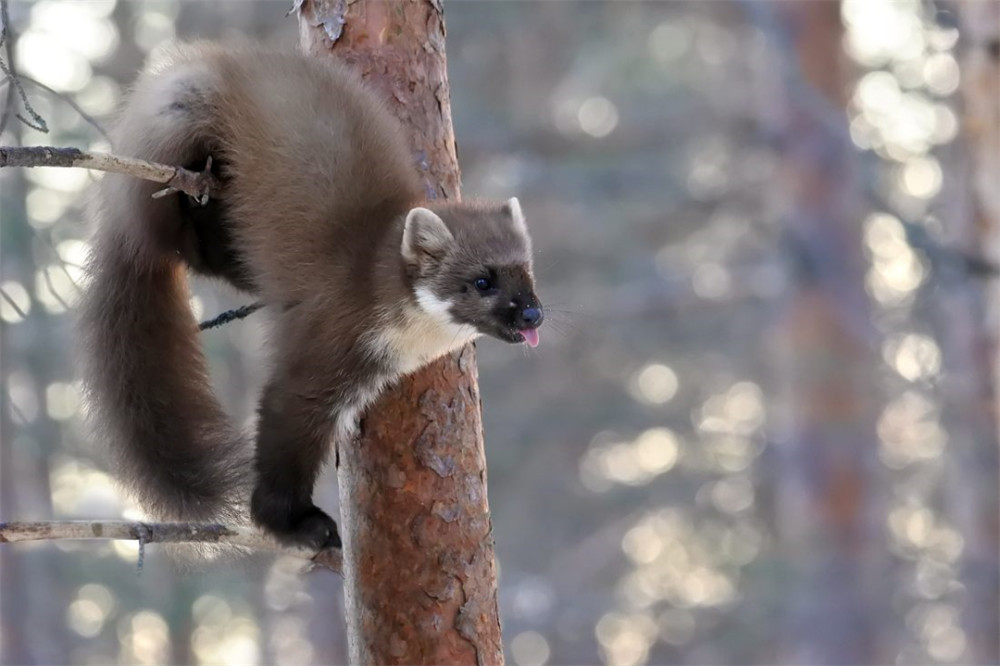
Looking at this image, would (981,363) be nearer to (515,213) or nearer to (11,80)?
(515,213)

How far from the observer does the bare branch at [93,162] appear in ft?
10.6

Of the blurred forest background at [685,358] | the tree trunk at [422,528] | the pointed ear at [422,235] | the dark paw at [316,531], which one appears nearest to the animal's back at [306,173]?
the pointed ear at [422,235]

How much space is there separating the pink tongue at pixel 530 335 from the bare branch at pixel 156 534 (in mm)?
1034

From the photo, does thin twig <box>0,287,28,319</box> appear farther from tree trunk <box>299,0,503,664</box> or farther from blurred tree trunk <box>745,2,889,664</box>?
blurred tree trunk <box>745,2,889,664</box>

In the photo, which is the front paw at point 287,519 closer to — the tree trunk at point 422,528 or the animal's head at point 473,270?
the tree trunk at point 422,528

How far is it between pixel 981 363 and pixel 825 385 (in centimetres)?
195

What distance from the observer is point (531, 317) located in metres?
4.27

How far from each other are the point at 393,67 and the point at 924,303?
6.39 m

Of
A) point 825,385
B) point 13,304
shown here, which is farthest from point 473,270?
point 825,385

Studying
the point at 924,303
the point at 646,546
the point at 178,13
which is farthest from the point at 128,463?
the point at 646,546

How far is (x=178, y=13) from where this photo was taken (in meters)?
15.9

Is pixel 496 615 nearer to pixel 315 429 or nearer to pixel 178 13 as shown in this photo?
pixel 315 429

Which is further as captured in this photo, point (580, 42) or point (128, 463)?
point (580, 42)

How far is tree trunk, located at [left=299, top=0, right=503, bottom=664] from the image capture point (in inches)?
169
